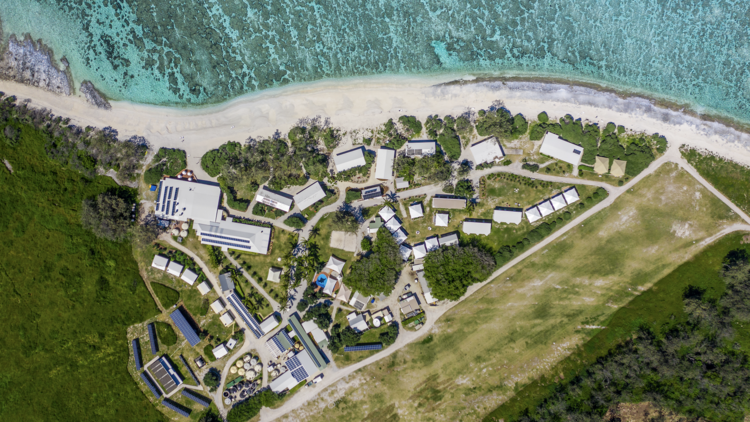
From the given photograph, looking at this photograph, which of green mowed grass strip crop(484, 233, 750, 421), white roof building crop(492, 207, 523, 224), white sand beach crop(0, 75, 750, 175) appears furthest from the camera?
white sand beach crop(0, 75, 750, 175)

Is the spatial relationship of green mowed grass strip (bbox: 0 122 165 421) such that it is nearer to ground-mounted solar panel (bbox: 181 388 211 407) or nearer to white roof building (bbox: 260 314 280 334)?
ground-mounted solar panel (bbox: 181 388 211 407)

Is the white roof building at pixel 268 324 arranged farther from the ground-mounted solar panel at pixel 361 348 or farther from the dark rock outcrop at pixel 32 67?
the dark rock outcrop at pixel 32 67

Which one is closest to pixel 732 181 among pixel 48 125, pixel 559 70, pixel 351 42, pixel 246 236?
pixel 559 70

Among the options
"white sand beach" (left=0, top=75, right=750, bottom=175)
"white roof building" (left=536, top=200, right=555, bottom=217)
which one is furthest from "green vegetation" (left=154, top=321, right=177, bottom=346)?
"white roof building" (left=536, top=200, right=555, bottom=217)

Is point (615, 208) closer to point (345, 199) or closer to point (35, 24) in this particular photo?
point (345, 199)

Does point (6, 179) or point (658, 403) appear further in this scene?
point (6, 179)

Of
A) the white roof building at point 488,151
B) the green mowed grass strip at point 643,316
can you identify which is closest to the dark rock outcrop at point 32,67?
the white roof building at point 488,151
